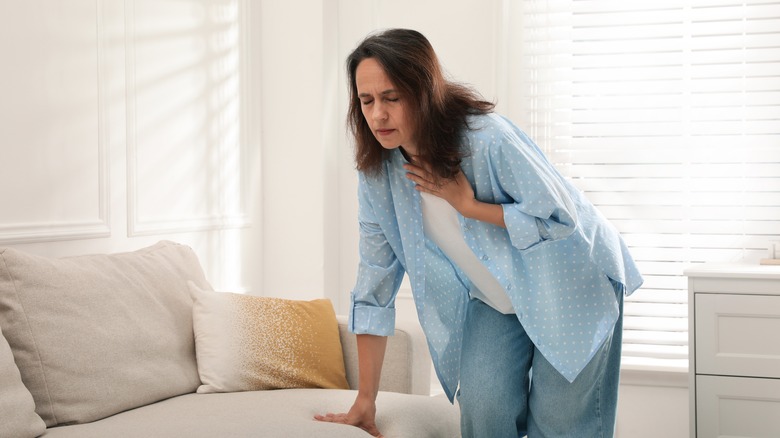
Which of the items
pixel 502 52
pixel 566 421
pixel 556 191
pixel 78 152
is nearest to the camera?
pixel 556 191

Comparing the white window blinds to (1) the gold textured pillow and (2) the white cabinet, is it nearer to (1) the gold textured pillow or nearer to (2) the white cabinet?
(2) the white cabinet

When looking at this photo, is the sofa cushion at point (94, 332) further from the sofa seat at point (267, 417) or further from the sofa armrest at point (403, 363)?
the sofa armrest at point (403, 363)

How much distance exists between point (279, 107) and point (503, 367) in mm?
1973

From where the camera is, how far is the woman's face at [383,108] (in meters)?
1.85

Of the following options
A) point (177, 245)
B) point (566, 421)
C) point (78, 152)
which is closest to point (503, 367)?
point (566, 421)

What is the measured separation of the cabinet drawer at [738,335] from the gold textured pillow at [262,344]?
120 centimetres

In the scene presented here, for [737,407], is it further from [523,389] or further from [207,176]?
[207,176]

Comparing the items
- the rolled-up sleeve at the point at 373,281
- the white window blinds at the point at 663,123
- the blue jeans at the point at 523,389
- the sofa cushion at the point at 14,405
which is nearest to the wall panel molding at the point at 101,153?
the sofa cushion at the point at 14,405

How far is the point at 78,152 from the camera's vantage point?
256cm

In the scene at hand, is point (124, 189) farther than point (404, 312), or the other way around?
point (404, 312)

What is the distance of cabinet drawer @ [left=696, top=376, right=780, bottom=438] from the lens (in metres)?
2.85

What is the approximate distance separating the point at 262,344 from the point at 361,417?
479 mm

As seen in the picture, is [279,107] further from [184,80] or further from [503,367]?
[503,367]


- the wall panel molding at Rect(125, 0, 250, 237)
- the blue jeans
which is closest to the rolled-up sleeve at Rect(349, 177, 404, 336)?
the blue jeans
